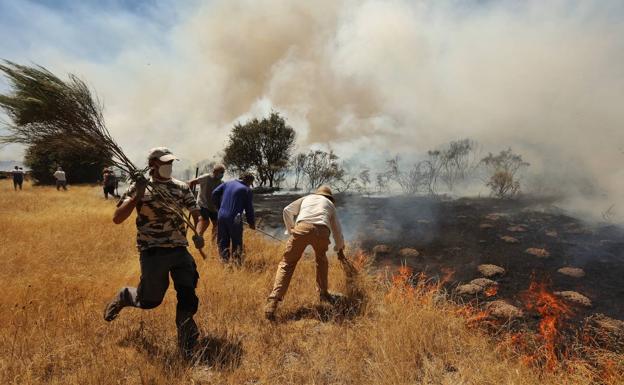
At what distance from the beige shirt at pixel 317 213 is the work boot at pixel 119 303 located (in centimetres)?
196

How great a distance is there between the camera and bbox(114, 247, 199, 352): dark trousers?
298 cm

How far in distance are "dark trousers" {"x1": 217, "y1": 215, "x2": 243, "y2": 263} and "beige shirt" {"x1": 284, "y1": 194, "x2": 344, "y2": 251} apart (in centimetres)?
143

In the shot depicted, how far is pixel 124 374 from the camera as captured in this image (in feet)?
8.88

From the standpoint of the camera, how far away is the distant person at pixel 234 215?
569 cm

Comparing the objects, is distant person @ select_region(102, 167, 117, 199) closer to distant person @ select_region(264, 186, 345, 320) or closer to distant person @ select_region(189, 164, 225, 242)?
distant person @ select_region(189, 164, 225, 242)

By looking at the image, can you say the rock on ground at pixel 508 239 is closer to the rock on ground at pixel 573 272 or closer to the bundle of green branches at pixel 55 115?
the rock on ground at pixel 573 272

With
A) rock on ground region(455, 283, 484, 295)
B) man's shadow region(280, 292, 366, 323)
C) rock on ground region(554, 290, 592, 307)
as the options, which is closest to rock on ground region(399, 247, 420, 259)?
rock on ground region(455, 283, 484, 295)

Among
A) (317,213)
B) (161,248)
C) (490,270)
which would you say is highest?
(317,213)

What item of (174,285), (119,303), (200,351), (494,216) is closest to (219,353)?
(200,351)

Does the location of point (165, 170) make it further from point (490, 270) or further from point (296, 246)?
point (490, 270)

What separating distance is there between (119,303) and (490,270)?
611cm

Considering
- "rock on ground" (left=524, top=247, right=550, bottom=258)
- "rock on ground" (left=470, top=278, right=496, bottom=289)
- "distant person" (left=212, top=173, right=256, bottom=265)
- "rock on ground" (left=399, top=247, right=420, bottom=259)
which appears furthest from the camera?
"rock on ground" (left=399, top=247, right=420, bottom=259)

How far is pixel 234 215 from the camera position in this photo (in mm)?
5711

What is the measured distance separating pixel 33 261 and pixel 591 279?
29.9ft
